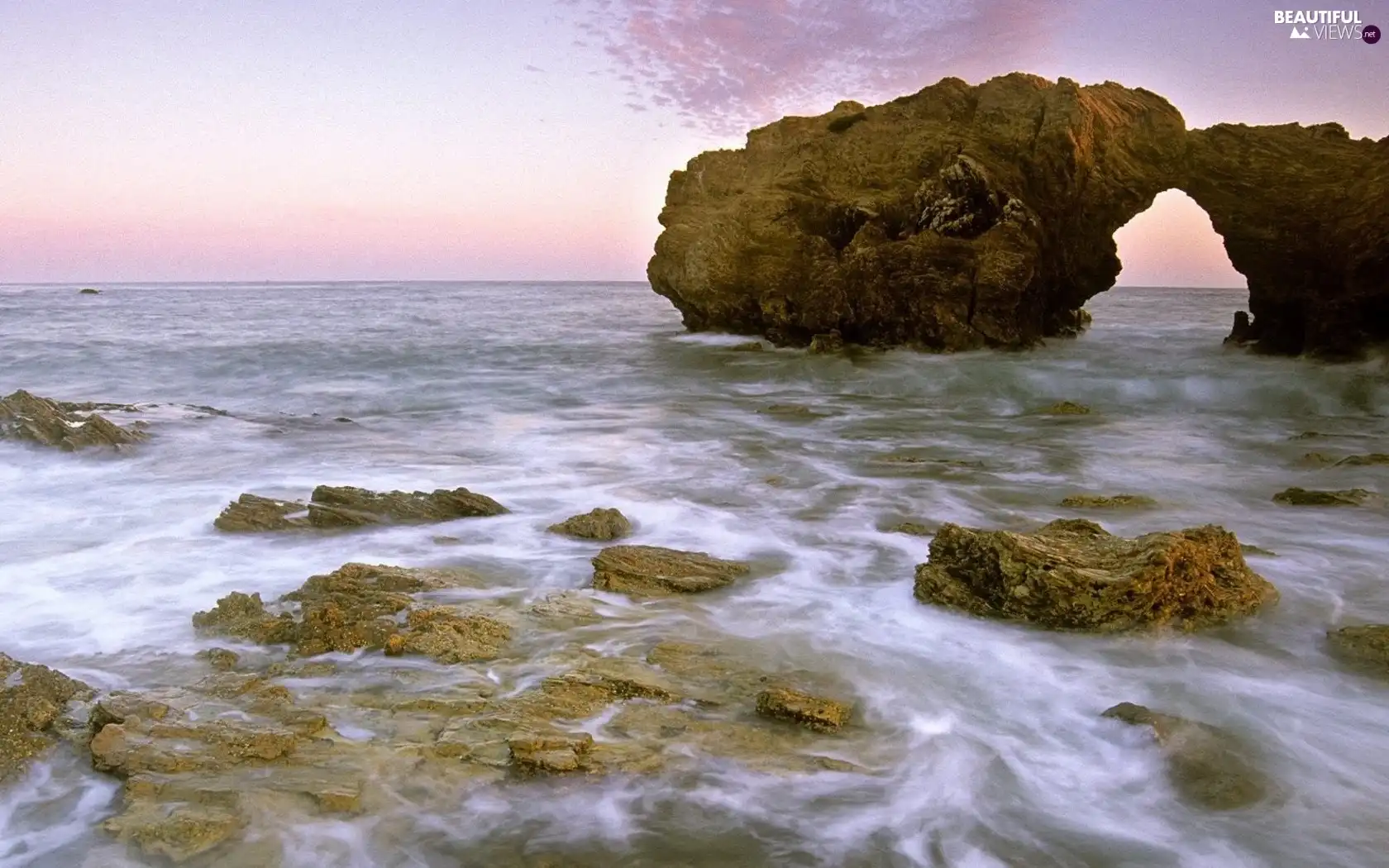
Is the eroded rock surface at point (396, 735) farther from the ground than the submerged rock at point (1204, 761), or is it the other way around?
the eroded rock surface at point (396, 735)

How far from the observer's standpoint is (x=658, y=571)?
568 centimetres

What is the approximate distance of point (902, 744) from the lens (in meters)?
3.81

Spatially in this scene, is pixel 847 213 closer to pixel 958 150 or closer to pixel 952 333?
pixel 958 150

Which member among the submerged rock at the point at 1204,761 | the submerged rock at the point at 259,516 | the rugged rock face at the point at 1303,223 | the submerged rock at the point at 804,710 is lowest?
the submerged rock at the point at 1204,761

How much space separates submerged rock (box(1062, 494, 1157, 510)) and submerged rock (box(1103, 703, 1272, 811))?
13.2ft

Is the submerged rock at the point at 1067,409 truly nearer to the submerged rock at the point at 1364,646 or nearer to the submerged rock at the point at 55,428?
the submerged rock at the point at 1364,646

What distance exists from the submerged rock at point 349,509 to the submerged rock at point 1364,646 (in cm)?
568

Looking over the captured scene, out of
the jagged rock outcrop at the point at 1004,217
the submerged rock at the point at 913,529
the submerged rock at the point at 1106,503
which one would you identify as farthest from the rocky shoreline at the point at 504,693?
the jagged rock outcrop at the point at 1004,217

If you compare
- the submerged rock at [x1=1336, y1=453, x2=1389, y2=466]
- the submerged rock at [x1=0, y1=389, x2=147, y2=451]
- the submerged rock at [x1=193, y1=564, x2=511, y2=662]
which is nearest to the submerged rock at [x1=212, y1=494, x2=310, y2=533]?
the submerged rock at [x1=193, y1=564, x2=511, y2=662]

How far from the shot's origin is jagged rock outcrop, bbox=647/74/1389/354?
15375 mm

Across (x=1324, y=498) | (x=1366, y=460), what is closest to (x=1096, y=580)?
(x=1324, y=498)

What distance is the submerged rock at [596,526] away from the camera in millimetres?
6691

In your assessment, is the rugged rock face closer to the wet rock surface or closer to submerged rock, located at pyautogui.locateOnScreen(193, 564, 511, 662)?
the wet rock surface

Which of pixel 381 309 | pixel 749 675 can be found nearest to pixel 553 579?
pixel 749 675
